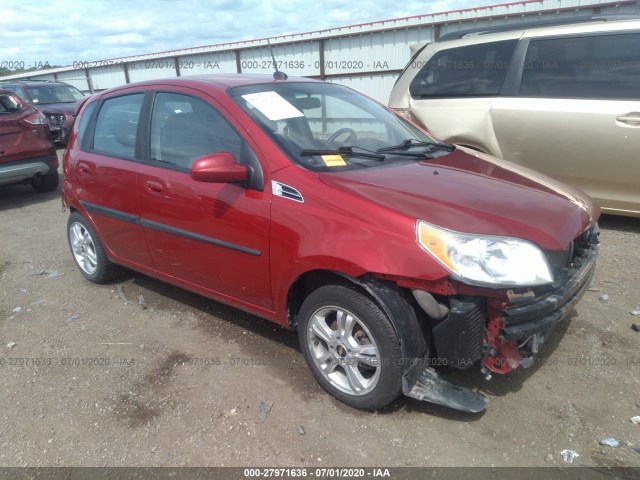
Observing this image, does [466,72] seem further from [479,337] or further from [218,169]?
[479,337]

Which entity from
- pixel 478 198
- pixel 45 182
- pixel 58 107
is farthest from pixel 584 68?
pixel 58 107

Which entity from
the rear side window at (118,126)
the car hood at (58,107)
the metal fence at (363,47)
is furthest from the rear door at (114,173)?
the car hood at (58,107)

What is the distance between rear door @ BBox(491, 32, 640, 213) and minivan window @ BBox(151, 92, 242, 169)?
10.5ft

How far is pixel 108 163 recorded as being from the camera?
3.72 m

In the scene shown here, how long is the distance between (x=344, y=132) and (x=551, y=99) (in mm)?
2738

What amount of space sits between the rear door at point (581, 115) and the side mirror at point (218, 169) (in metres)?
3.36

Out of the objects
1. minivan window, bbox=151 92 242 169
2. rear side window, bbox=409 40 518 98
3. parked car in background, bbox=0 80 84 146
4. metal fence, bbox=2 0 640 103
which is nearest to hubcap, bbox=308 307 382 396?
minivan window, bbox=151 92 242 169

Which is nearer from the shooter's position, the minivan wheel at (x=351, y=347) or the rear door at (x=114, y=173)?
the minivan wheel at (x=351, y=347)

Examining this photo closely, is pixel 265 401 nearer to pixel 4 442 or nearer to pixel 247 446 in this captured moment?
pixel 247 446

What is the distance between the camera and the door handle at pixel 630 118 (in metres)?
4.43

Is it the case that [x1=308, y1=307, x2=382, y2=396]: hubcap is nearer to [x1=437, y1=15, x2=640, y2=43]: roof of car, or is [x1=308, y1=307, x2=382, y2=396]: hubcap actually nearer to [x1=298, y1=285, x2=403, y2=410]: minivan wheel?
[x1=298, y1=285, x2=403, y2=410]: minivan wheel

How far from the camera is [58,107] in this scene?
13.0 metres

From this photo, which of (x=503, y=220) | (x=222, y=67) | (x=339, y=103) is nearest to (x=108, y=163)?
(x=339, y=103)

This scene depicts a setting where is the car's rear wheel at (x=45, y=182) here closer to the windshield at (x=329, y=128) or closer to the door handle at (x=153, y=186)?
the door handle at (x=153, y=186)
